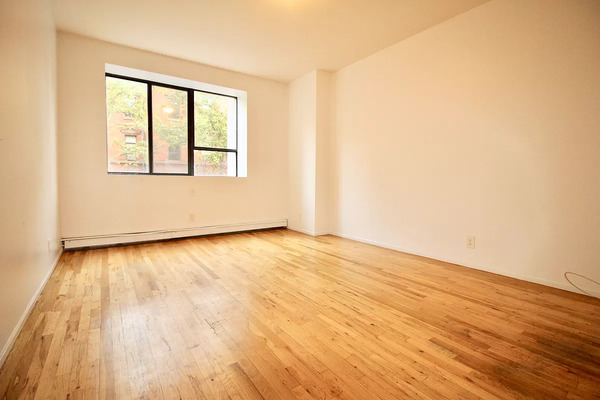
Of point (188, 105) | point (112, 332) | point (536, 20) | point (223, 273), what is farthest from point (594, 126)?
point (188, 105)

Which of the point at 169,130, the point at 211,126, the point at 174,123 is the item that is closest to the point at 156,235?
the point at 169,130

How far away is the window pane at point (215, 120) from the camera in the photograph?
15.1 feet

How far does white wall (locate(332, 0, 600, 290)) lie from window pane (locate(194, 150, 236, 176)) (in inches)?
95.9

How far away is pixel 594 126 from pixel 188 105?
4.82m

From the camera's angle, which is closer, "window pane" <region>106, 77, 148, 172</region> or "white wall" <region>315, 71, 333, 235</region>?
"window pane" <region>106, 77, 148, 172</region>

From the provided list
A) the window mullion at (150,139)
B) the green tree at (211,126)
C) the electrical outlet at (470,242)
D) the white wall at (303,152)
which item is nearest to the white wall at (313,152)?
the white wall at (303,152)

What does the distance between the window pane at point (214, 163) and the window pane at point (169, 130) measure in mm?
204

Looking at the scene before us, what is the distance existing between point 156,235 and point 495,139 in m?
4.37

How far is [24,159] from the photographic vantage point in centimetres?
188

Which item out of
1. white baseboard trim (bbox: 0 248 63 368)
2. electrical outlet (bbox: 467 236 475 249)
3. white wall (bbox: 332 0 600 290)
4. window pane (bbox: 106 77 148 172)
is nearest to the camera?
white baseboard trim (bbox: 0 248 63 368)

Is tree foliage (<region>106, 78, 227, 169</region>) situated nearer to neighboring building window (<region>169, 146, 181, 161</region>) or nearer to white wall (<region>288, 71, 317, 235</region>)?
neighboring building window (<region>169, 146, 181, 161</region>)

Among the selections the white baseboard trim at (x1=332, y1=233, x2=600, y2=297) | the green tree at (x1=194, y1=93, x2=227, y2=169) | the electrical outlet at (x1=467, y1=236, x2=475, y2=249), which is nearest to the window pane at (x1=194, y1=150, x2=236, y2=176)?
the green tree at (x1=194, y1=93, x2=227, y2=169)

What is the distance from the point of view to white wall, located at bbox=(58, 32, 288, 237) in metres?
3.45

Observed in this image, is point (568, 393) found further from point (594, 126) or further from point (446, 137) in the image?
point (446, 137)
